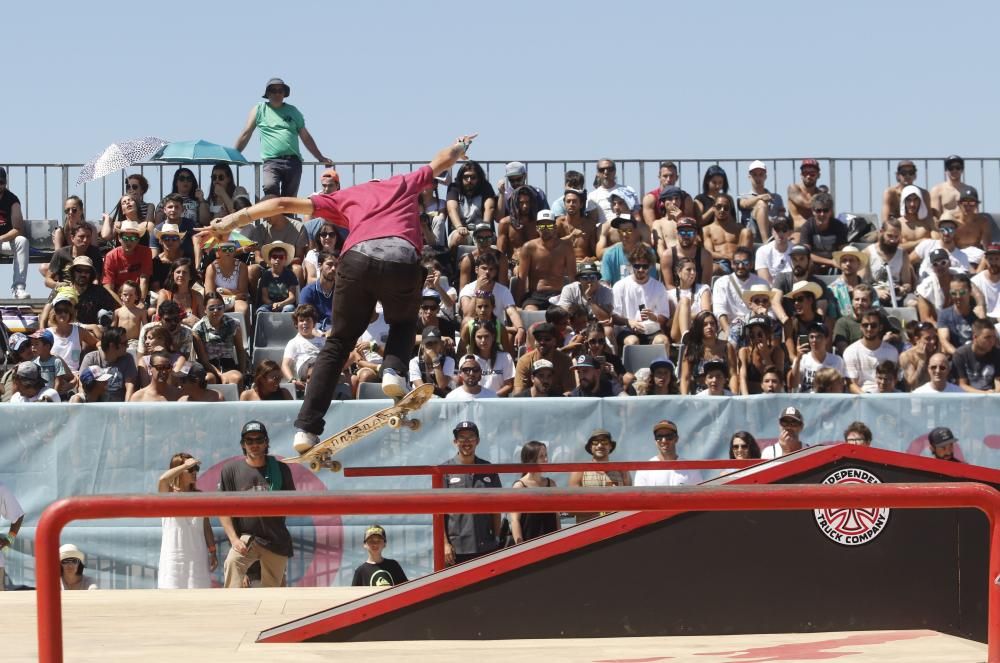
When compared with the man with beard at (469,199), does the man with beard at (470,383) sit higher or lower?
lower

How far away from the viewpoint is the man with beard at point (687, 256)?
14828 millimetres

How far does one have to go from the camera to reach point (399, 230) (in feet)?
25.1

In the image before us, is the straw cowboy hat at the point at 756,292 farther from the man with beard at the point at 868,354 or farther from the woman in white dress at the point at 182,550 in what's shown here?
the woman in white dress at the point at 182,550

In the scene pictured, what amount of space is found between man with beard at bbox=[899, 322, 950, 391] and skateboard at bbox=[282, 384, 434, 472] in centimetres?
602

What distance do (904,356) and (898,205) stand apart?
4.35 metres

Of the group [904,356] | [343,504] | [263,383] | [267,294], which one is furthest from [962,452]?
[343,504]

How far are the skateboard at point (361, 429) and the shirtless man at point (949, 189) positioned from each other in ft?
33.7

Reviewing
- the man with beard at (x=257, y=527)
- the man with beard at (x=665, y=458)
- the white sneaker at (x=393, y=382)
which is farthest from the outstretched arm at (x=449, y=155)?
the man with beard at (x=665, y=458)

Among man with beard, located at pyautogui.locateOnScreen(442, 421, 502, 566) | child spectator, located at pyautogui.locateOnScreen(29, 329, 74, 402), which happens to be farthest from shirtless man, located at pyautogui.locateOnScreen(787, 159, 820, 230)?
child spectator, located at pyautogui.locateOnScreen(29, 329, 74, 402)

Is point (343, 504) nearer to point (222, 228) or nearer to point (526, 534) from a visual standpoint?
point (222, 228)

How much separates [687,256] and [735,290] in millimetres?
764

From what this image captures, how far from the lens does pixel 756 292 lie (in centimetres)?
1399

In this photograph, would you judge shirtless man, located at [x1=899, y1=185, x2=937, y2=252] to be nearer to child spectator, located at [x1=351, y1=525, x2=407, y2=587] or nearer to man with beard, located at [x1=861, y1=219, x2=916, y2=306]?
man with beard, located at [x1=861, y1=219, x2=916, y2=306]

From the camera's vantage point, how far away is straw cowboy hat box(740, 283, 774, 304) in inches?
551
